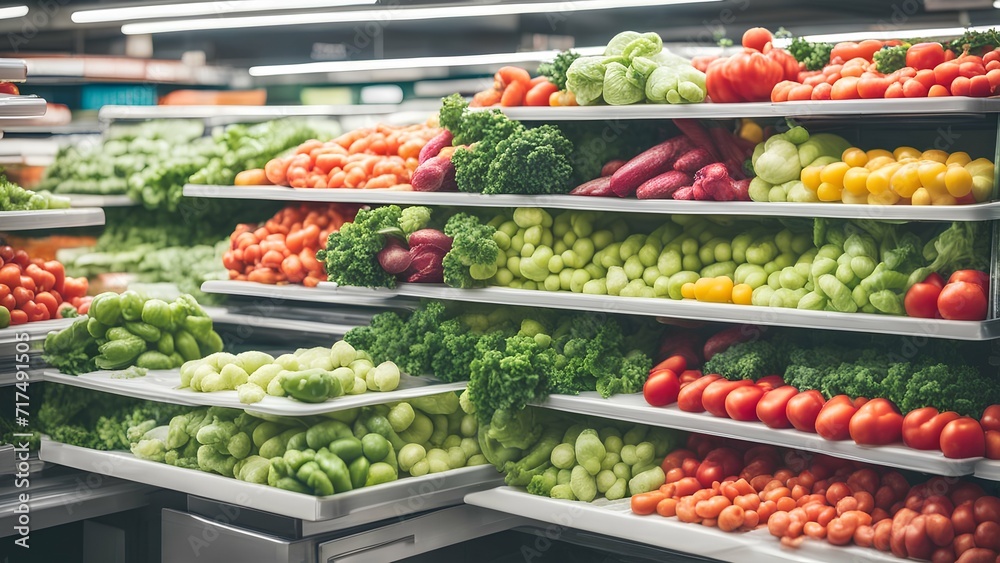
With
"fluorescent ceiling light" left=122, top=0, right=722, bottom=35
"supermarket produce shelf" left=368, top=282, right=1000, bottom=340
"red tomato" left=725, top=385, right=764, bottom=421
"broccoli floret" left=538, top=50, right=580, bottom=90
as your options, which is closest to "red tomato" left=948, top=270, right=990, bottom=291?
"supermarket produce shelf" left=368, top=282, right=1000, bottom=340

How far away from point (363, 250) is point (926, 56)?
2.68 metres

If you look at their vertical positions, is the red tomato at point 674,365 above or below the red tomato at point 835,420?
above

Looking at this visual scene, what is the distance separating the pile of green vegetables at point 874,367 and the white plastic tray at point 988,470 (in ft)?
0.70

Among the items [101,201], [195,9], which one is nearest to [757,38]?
[101,201]

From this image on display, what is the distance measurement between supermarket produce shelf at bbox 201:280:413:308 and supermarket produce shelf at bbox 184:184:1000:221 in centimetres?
48

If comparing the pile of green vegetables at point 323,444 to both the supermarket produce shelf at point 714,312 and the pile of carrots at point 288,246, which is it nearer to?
the supermarket produce shelf at point 714,312

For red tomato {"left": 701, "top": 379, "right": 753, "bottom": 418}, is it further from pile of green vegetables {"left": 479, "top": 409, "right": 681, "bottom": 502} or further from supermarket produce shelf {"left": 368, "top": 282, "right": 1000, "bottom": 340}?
pile of green vegetables {"left": 479, "top": 409, "right": 681, "bottom": 502}

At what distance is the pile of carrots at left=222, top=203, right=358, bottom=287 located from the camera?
18.7ft


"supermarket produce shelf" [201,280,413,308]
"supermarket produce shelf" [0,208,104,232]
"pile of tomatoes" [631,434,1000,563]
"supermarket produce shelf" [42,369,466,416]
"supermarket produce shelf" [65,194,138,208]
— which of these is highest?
"supermarket produce shelf" [65,194,138,208]

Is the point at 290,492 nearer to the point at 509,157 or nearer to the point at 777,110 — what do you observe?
the point at 509,157

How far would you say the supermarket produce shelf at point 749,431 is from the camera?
3531 mm

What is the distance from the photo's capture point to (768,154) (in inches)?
162

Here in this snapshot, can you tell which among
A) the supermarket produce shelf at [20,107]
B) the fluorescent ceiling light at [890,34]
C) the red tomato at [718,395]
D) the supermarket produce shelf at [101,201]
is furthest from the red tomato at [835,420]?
the supermarket produce shelf at [101,201]

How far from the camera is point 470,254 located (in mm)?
4703
